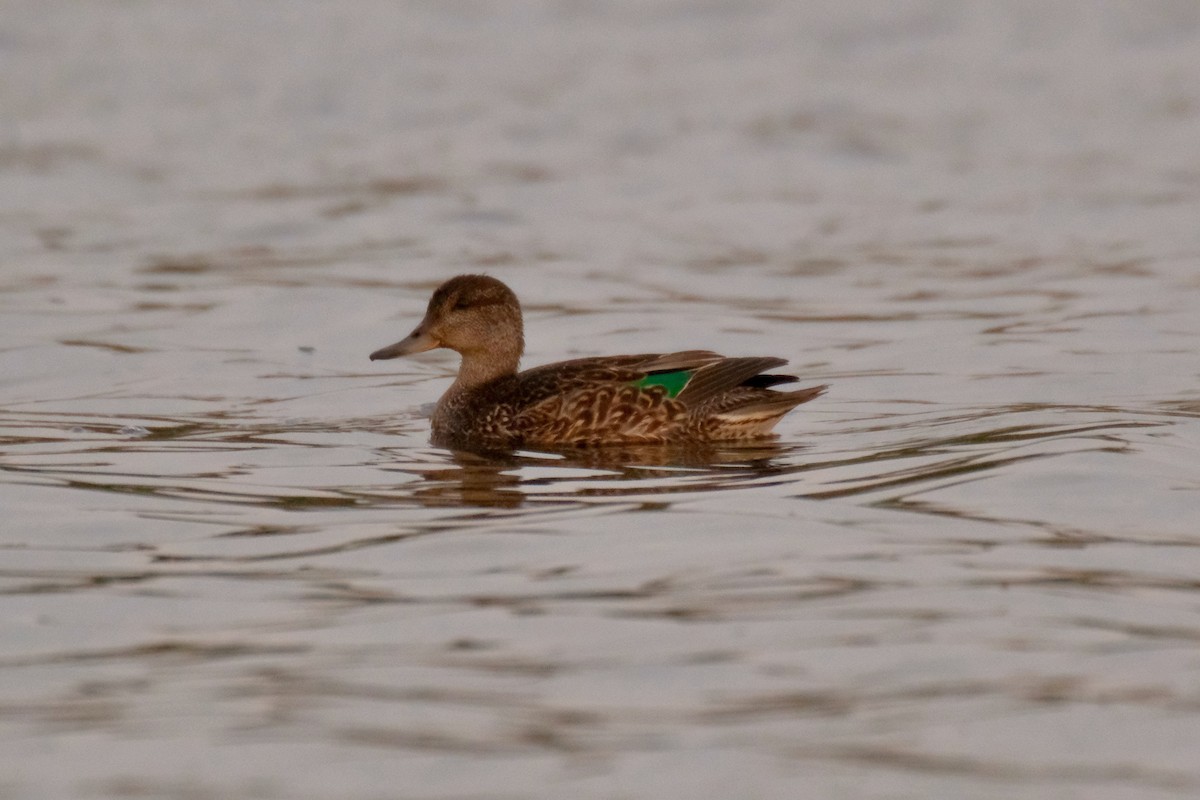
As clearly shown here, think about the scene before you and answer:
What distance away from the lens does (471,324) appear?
1147cm

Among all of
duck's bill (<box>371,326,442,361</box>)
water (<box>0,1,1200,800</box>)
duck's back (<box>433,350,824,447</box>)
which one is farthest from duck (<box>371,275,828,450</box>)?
duck's bill (<box>371,326,442,361</box>)

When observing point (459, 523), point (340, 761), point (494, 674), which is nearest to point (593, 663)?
point (494, 674)

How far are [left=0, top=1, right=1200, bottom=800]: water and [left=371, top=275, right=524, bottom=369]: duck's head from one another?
1.86ft

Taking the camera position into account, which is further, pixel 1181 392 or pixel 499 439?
pixel 1181 392

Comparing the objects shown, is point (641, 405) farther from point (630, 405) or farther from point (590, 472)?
point (590, 472)

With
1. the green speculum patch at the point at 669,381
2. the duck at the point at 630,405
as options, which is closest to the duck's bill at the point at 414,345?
the duck at the point at 630,405

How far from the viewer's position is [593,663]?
21.0ft

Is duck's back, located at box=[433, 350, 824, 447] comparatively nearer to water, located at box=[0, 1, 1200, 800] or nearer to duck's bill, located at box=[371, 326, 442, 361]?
water, located at box=[0, 1, 1200, 800]

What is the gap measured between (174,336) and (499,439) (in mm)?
4584

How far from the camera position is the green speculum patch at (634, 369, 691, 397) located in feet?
35.3

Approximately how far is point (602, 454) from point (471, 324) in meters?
1.39

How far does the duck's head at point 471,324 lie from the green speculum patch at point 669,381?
1024mm

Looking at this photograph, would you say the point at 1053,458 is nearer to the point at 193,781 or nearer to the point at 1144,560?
the point at 1144,560

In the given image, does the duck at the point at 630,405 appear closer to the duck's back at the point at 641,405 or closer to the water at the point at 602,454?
the duck's back at the point at 641,405
